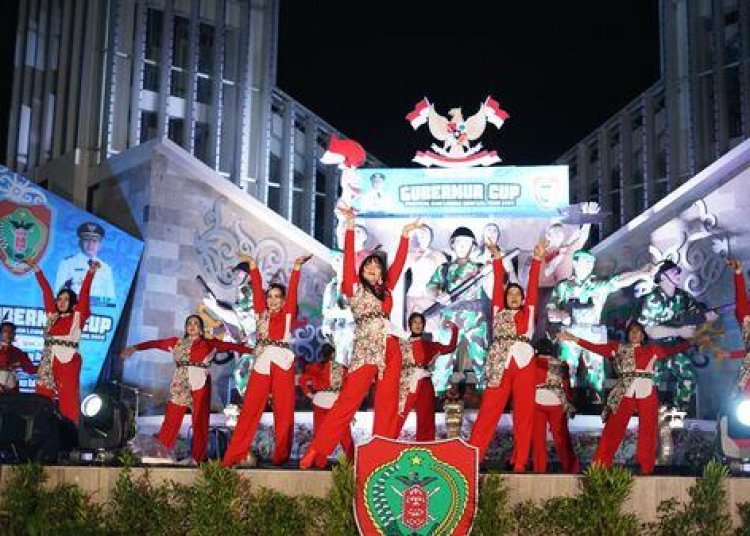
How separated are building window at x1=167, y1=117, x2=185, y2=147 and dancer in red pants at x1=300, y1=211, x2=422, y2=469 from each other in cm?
1310

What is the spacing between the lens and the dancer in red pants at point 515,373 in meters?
6.38

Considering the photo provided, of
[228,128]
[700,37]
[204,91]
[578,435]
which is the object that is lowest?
[578,435]

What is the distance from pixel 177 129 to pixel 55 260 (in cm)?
781

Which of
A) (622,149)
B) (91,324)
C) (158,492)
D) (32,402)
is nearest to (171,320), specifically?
(91,324)

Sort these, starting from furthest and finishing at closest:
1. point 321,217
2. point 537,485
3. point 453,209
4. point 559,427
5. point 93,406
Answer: point 321,217, point 453,209, point 559,427, point 93,406, point 537,485

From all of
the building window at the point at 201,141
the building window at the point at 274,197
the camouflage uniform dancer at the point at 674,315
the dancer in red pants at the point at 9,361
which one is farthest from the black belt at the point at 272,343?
the building window at the point at 274,197

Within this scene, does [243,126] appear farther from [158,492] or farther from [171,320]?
[158,492]

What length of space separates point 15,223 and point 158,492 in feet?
21.2

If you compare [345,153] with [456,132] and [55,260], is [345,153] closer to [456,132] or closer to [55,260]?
[55,260]

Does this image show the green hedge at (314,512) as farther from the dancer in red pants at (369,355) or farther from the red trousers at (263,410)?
the red trousers at (263,410)

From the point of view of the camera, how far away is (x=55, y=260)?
1139cm

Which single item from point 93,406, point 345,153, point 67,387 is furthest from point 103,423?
point 345,153

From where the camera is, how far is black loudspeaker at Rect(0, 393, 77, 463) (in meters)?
6.13

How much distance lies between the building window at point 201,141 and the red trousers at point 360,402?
1341 cm
